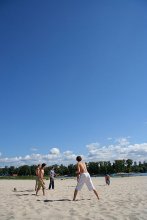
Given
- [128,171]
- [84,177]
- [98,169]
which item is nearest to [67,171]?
[98,169]

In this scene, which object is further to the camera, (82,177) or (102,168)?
(102,168)

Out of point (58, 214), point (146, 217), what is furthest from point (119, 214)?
point (58, 214)

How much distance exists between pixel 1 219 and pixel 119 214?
128 inches

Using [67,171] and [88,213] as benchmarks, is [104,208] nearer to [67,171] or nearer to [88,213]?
[88,213]

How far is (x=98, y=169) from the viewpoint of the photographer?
161875mm

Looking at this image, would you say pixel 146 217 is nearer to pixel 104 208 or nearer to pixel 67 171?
pixel 104 208

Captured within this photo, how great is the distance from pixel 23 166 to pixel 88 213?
608 feet

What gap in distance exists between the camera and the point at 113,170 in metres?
160

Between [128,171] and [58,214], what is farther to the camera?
[128,171]

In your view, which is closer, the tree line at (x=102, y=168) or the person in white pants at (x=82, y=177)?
the person in white pants at (x=82, y=177)

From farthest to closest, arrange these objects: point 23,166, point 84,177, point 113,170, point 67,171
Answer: point 23,166 < point 67,171 < point 113,170 < point 84,177

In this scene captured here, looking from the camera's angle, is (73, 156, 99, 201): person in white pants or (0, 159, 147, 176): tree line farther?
(0, 159, 147, 176): tree line

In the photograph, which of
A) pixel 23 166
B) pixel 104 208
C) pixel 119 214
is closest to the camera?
pixel 119 214

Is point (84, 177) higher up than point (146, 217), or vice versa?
point (84, 177)
